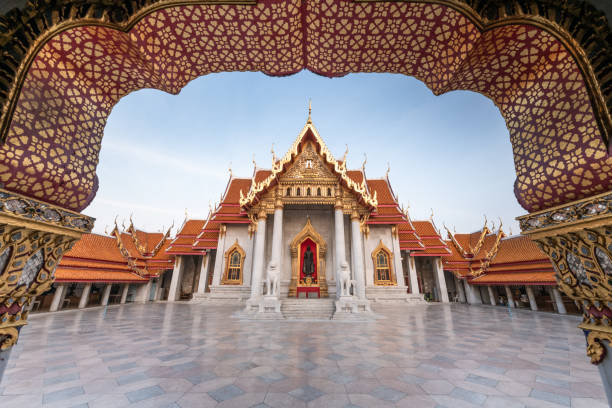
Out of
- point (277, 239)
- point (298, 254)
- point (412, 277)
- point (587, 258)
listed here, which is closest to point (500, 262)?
point (412, 277)

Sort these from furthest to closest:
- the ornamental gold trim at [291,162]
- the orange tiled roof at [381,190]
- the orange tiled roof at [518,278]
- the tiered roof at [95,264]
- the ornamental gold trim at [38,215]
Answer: the orange tiled roof at [381,190], the tiered roof at [95,264], the ornamental gold trim at [291,162], the orange tiled roof at [518,278], the ornamental gold trim at [38,215]

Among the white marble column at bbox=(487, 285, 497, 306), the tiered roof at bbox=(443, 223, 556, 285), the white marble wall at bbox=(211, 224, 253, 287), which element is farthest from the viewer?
the white marble column at bbox=(487, 285, 497, 306)

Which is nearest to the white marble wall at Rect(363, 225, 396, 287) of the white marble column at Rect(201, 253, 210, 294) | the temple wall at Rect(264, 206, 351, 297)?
the temple wall at Rect(264, 206, 351, 297)

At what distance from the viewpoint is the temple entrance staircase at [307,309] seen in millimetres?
9406

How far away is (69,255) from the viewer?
1259 centimetres

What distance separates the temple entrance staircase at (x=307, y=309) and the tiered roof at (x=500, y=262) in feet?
31.6

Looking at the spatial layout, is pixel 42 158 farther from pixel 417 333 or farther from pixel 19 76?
pixel 417 333

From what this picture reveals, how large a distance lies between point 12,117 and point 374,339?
20.8ft

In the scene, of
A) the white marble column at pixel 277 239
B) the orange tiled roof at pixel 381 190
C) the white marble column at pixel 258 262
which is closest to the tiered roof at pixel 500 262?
the orange tiled roof at pixel 381 190

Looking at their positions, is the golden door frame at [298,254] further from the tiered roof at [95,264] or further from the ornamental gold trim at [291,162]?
the tiered roof at [95,264]

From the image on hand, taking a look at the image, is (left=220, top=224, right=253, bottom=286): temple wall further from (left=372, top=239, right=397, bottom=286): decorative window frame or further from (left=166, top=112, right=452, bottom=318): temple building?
(left=372, top=239, right=397, bottom=286): decorative window frame

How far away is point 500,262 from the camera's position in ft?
48.5

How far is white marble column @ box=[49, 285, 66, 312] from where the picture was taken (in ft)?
37.5

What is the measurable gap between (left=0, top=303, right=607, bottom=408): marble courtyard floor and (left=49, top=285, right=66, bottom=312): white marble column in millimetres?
8484
